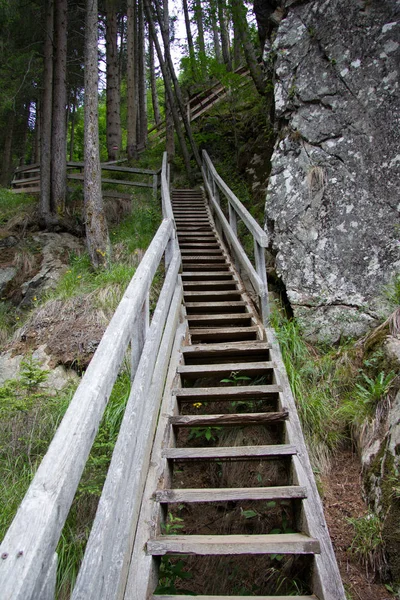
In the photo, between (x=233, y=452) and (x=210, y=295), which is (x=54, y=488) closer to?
(x=233, y=452)

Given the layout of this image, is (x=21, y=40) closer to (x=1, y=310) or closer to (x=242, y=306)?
(x=1, y=310)

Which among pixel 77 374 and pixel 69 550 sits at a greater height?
pixel 77 374

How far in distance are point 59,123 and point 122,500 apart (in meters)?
10.4

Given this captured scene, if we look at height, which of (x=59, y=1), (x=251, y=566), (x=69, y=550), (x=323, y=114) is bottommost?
(x=251, y=566)

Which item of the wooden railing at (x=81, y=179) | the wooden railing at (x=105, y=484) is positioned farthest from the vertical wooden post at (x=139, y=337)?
the wooden railing at (x=81, y=179)

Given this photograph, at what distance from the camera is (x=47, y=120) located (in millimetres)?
10477

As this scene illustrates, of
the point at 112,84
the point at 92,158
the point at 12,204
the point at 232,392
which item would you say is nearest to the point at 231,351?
the point at 232,392

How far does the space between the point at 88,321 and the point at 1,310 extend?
2254 millimetres

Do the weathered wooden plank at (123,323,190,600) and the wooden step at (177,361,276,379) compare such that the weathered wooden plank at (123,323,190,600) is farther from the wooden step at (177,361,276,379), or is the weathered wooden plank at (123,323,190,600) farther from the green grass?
the green grass

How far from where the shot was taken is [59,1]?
33.2ft

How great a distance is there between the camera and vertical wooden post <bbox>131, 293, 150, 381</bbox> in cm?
265

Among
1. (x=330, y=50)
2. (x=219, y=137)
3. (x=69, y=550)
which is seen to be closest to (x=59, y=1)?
(x=219, y=137)

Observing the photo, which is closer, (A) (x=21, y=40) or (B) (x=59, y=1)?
(B) (x=59, y=1)

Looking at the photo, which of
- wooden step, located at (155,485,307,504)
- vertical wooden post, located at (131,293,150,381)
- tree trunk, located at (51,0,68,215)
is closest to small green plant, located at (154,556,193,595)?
wooden step, located at (155,485,307,504)
